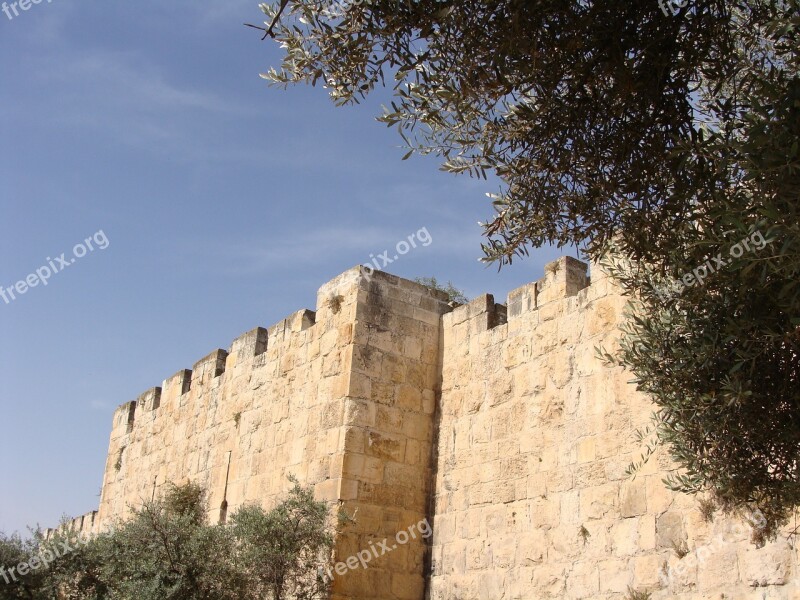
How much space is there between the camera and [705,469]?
5.61 meters

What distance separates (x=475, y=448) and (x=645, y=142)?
4804 millimetres

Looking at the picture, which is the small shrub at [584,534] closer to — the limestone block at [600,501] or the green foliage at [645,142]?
the limestone block at [600,501]

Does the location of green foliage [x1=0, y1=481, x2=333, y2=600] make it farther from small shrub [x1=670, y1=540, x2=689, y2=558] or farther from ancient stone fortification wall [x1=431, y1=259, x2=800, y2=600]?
small shrub [x1=670, y1=540, x2=689, y2=558]

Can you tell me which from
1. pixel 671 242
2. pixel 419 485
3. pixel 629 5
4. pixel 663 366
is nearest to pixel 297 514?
pixel 419 485

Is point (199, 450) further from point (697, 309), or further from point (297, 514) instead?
point (697, 309)

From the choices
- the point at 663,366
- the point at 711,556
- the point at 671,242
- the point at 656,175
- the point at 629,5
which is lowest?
the point at 711,556

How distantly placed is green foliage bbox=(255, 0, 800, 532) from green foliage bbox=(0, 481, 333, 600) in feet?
14.8

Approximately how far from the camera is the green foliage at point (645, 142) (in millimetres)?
5090

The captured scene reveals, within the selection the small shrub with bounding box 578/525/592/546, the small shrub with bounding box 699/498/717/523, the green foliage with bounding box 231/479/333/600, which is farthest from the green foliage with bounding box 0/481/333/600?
the small shrub with bounding box 699/498/717/523

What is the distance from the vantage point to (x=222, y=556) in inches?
396

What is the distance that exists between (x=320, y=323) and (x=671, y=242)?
6.15 meters

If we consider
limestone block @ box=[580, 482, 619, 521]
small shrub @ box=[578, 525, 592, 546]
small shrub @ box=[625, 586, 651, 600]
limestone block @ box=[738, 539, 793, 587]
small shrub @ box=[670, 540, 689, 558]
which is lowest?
small shrub @ box=[625, 586, 651, 600]

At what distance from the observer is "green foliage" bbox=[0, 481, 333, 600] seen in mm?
9320

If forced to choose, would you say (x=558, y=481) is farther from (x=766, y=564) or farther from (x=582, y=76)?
(x=582, y=76)
